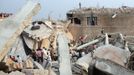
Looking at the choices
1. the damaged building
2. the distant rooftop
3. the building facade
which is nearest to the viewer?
the damaged building

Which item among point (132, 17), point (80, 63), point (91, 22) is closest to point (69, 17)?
point (91, 22)

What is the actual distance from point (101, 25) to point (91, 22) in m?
0.98

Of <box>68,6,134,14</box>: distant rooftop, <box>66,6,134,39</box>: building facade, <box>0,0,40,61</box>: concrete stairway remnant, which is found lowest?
<box>66,6,134,39</box>: building facade

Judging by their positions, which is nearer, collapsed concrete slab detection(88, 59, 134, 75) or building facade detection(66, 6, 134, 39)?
collapsed concrete slab detection(88, 59, 134, 75)

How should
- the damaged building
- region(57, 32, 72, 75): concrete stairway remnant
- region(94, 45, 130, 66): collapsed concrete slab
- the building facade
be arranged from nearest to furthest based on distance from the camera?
1. the damaged building
2. region(57, 32, 72, 75): concrete stairway remnant
3. region(94, 45, 130, 66): collapsed concrete slab
4. the building facade

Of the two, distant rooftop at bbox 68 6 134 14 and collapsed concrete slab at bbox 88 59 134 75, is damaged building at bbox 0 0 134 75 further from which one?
distant rooftop at bbox 68 6 134 14

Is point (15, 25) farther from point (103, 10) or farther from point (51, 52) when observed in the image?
point (103, 10)

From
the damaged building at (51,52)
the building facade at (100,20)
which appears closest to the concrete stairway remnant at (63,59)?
the damaged building at (51,52)

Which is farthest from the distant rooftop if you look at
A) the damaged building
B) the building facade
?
the damaged building

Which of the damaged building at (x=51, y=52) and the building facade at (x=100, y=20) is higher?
the damaged building at (x=51, y=52)

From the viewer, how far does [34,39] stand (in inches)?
603

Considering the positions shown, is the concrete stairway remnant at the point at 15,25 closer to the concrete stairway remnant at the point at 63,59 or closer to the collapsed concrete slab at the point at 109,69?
the concrete stairway remnant at the point at 63,59

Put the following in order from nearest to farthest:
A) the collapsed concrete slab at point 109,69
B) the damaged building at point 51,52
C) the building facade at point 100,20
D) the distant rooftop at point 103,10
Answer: the collapsed concrete slab at point 109,69 → the damaged building at point 51,52 → the building facade at point 100,20 → the distant rooftop at point 103,10

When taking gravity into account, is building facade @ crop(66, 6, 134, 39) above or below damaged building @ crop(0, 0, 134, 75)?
below
